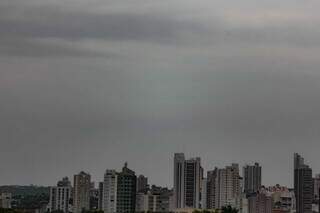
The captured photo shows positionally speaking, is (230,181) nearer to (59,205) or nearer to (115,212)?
(59,205)

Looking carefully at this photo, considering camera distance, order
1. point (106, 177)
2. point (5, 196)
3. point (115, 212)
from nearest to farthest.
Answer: point (115, 212) < point (106, 177) < point (5, 196)

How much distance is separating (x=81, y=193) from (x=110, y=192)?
11254 mm

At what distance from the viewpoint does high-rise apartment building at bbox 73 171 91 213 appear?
115819 mm

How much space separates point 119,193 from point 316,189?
2560 centimetres

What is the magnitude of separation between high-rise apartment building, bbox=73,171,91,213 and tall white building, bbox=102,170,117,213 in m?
1.83

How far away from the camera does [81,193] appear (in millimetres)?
124312

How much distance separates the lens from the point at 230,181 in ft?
433

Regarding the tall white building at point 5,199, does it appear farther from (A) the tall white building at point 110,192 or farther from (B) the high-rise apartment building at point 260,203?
(B) the high-rise apartment building at point 260,203

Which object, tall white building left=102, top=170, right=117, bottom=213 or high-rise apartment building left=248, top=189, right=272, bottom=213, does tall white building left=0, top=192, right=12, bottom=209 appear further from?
high-rise apartment building left=248, top=189, right=272, bottom=213

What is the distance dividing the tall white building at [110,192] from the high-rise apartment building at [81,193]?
1828mm

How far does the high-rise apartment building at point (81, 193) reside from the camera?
380ft

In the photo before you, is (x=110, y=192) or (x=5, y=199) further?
(x=5, y=199)

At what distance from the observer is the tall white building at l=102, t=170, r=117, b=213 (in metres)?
110

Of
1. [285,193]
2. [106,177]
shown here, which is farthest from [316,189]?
[106,177]
